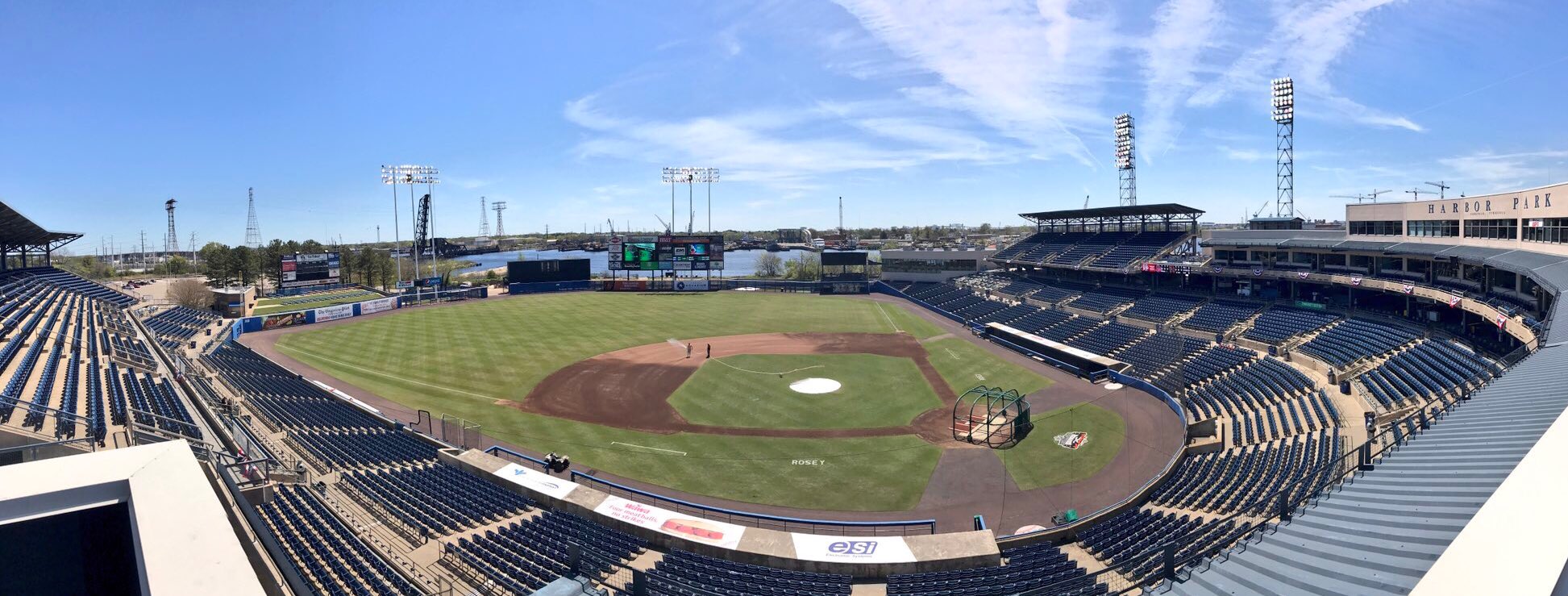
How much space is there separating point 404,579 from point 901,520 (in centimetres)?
1633

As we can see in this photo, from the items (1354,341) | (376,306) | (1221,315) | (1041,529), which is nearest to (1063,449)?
(1041,529)

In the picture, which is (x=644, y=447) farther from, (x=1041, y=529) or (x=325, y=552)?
(x=1041, y=529)

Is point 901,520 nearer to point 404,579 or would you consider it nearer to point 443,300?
point 404,579

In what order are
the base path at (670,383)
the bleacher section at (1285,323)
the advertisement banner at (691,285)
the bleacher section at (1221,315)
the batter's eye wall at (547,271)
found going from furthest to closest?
1. the advertisement banner at (691,285)
2. the batter's eye wall at (547,271)
3. the bleacher section at (1221,315)
4. the bleacher section at (1285,323)
5. the base path at (670,383)

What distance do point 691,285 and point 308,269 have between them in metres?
50.8

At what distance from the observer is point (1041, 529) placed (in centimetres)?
2241

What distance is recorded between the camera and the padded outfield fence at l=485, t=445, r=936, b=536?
22.4 metres

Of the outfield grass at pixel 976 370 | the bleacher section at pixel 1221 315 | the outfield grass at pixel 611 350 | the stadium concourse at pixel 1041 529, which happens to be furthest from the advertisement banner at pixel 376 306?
the bleacher section at pixel 1221 315

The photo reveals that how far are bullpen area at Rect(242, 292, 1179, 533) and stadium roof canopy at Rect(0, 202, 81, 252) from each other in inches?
626

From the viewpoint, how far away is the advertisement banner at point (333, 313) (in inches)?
2719

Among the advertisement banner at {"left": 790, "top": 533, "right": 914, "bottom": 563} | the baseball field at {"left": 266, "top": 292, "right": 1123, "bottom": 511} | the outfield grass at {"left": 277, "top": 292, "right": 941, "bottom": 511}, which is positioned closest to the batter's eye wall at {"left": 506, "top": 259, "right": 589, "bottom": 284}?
the outfield grass at {"left": 277, "top": 292, "right": 941, "bottom": 511}

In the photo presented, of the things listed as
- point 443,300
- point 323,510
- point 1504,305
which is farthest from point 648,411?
point 443,300

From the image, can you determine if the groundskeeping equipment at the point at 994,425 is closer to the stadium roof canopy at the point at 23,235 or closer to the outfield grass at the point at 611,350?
the outfield grass at the point at 611,350

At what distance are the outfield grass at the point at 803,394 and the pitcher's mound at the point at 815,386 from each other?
51 centimetres
